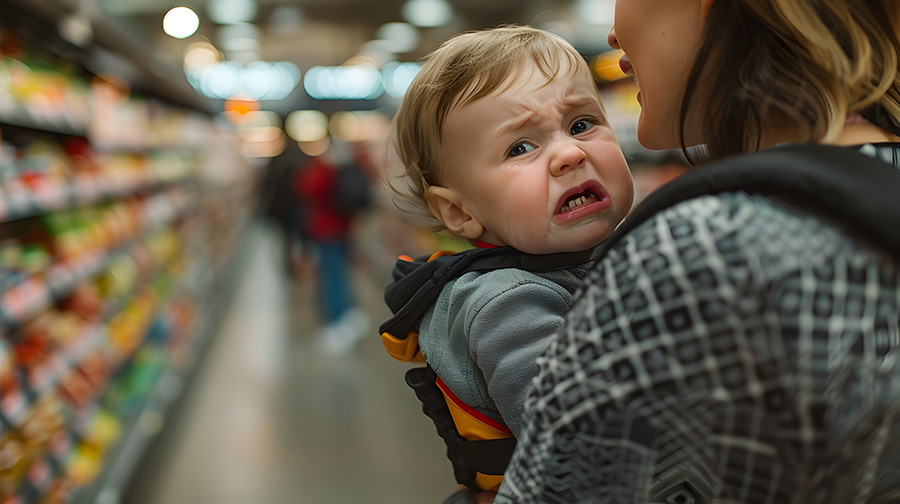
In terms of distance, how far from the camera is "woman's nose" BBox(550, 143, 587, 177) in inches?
37.5

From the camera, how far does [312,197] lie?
6.78 metres

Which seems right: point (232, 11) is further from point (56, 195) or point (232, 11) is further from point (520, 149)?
point (520, 149)

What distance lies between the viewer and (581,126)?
1041 millimetres

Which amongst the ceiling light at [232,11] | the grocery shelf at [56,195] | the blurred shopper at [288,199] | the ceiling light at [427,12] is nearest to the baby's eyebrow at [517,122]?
the grocery shelf at [56,195]

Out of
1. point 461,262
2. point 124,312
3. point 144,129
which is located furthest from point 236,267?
point 461,262

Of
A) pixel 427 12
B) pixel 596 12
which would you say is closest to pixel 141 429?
pixel 596 12

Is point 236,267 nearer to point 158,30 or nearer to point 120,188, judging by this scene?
point 158,30

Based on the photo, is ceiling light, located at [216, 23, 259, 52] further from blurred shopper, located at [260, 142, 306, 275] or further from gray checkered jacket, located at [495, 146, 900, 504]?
gray checkered jacket, located at [495, 146, 900, 504]

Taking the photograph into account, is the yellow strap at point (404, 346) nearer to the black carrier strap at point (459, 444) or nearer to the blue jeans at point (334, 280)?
the black carrier strap at point (459, 444)

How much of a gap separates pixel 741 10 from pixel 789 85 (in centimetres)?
11

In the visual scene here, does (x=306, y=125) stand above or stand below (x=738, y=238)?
below

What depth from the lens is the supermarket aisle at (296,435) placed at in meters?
3.34

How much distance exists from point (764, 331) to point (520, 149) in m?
0.50

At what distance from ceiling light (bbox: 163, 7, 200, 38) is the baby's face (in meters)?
7.80
